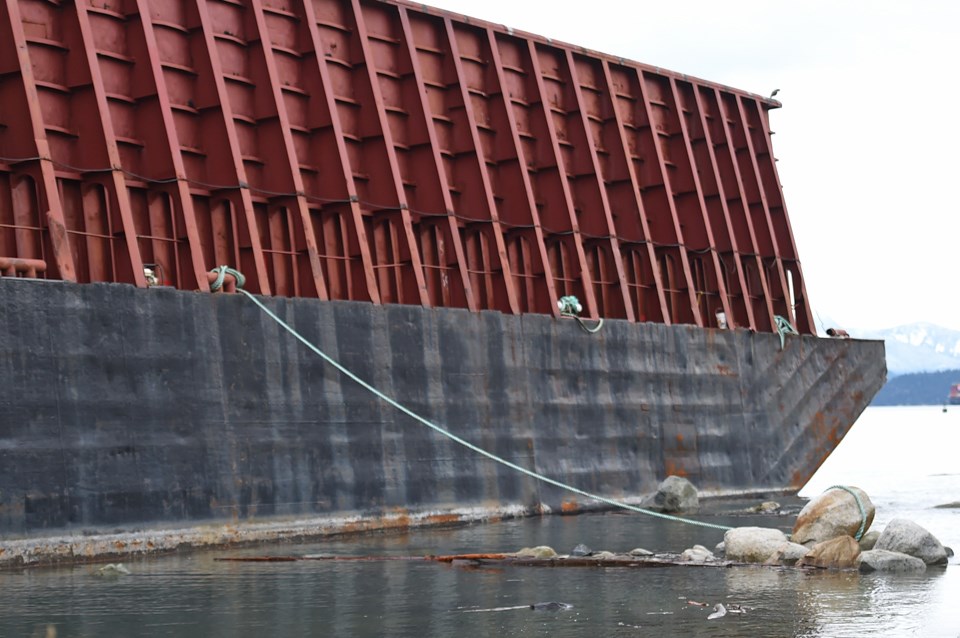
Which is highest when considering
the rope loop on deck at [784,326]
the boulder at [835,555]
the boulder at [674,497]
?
the rope loop on deck at [784,326]

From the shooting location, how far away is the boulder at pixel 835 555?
618 inches

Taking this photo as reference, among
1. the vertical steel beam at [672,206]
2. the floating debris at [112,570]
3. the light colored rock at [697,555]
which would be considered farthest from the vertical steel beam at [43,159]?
the vertical steel beam at [672,206]

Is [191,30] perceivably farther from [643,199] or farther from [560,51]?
[643,199]

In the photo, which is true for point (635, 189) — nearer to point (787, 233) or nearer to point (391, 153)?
point (787, 233)

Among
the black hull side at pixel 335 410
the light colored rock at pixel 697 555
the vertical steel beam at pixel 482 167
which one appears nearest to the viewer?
the light colored rock at pixel 697 555

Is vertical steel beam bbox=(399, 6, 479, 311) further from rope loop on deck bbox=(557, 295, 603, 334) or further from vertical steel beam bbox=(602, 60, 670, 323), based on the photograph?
vertical steel beam bbox=(602, 60, 670, 323)

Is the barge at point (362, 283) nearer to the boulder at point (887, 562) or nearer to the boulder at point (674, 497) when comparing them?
the boulder at point (674, 497)

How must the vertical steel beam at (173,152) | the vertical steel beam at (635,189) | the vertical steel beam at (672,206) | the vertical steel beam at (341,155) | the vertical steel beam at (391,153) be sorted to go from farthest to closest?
the vertical steel beam at (672,206)
the vertical steel beam at (635,189)
the vertical steel beam at (391,153)
the vertical steel beam at (341,155)
the vertical steel beam at (173,152)

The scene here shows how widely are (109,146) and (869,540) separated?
11910 millimetres

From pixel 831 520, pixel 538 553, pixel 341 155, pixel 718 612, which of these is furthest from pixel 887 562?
pixel 341 155

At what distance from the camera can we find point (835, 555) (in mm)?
15719

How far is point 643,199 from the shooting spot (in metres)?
31.9

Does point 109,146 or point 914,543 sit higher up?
point 109,146

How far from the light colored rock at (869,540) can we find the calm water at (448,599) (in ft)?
4.12
